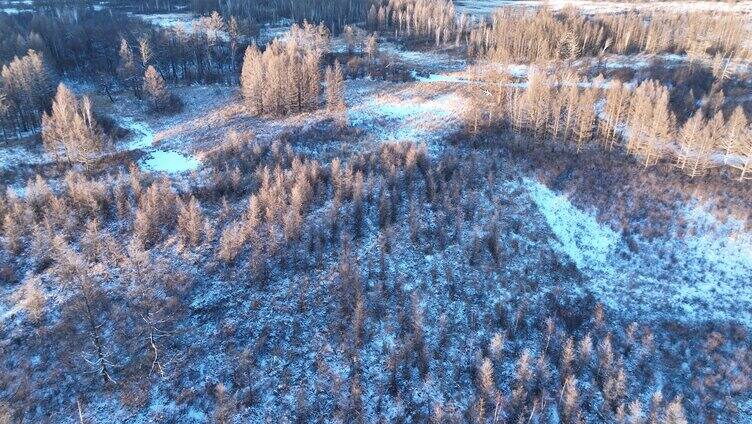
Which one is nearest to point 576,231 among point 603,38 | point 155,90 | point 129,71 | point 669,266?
point 669,266

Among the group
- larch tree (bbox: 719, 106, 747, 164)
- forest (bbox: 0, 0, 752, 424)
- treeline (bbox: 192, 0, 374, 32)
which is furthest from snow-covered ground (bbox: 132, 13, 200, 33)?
larch tree (bbox: 719, 106, 747, 164)

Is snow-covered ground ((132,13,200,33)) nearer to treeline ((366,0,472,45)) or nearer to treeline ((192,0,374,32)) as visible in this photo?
treeline ((192,0,374,32))

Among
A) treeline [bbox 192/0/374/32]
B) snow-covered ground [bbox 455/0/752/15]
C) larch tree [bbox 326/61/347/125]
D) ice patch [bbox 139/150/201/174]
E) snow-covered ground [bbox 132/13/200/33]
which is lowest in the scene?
ice patch [bbox 139/150/201/174]

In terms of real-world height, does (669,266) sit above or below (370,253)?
below

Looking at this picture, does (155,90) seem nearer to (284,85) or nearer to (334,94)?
(284,85)

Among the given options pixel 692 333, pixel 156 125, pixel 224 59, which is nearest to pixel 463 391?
pixel 692 333

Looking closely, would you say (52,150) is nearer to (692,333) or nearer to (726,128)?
(692,333)

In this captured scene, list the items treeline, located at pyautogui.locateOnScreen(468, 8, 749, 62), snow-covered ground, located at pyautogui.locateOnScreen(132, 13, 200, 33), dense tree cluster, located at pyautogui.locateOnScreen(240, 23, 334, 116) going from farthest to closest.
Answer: snow-covered ground, located at pyautogui.locateOnScreen(132, 13, 200, 33) → treeline, located at pyautogui.locateOnScreen(468, 8, 749, 62) → dense tree cluster, located at pyautogui.locateOnScreen(240, 23, 334, 116)
